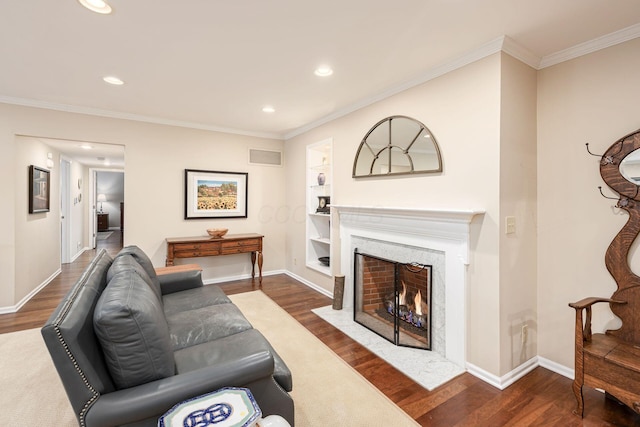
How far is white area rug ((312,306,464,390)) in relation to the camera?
232 centimetres

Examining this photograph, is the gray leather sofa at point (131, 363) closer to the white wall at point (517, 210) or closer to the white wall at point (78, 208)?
the white wall at point (517, 210)

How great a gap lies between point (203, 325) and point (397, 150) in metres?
2.34

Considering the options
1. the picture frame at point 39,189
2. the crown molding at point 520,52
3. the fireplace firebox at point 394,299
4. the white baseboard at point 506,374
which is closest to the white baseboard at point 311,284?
the fireplace firebox at point 394,299

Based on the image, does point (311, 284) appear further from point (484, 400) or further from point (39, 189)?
point (39, 189)

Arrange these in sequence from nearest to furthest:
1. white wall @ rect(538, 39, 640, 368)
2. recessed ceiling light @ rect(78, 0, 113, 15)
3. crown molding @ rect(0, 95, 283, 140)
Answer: recessed ceiling light @ rect(78, 0, 113, 15)
white wall @ rect(538, 39, 640, 368)
crown molding @ rect(0, 95, 283, 140)

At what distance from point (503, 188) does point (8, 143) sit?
17.0 feet

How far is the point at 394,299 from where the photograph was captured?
304cm

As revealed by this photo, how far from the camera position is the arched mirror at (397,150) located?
274 cm

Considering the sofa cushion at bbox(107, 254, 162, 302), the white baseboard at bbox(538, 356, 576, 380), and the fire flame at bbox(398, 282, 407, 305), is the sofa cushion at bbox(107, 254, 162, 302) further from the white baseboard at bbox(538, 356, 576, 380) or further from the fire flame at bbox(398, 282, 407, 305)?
the white baseboard at bbox(538, 356, 576, 380)

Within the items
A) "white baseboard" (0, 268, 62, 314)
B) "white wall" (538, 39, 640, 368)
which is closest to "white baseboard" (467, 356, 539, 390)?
"white wall" (538, 39, 640, 368)

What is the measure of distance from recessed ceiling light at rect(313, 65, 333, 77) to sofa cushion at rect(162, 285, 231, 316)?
2.22 m

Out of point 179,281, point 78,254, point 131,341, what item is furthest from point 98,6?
point 78,254

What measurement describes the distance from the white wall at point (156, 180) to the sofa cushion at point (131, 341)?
3.31 m

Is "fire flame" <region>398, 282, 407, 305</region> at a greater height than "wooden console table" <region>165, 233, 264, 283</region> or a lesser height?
lesser
